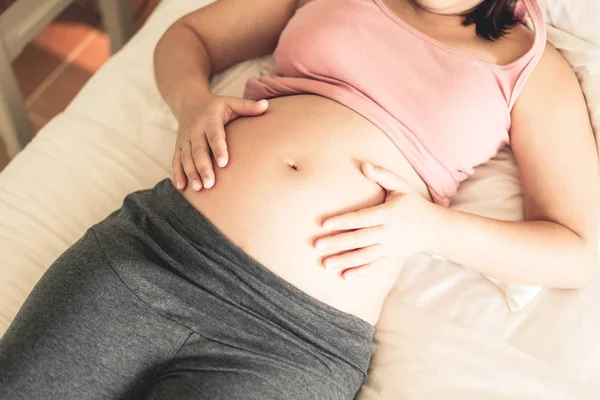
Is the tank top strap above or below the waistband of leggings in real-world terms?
above

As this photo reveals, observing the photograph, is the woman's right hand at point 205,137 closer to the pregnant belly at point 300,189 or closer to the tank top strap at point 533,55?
the pregnant belly at point 300,189

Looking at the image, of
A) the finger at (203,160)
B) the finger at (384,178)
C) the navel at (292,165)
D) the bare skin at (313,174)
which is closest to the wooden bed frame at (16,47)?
the bare skin at (313,174)

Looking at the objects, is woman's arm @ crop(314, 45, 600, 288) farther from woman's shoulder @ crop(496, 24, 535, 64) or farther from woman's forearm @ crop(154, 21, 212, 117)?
woman's forearm @ crop(154, 21, 212, 117)

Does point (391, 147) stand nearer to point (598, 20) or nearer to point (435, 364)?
point (435, 364)

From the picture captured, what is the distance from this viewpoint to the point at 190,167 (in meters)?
0.82

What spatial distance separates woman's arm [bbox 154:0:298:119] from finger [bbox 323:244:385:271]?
1.35ft

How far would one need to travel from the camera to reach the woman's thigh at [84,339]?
644mm

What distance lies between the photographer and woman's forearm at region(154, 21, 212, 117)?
3.13 feet

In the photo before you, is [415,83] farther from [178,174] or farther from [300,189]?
[178,174]

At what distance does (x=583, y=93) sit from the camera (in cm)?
93

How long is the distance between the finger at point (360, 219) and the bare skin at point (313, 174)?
2 centimetres

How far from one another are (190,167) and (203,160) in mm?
28

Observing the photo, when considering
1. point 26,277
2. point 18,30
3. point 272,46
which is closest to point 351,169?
point 272,46

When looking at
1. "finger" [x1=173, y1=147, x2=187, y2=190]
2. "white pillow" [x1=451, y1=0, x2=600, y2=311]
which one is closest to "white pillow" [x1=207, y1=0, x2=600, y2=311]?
"white pillow" [x1=451, y1=0, x2=600, y2=311]
